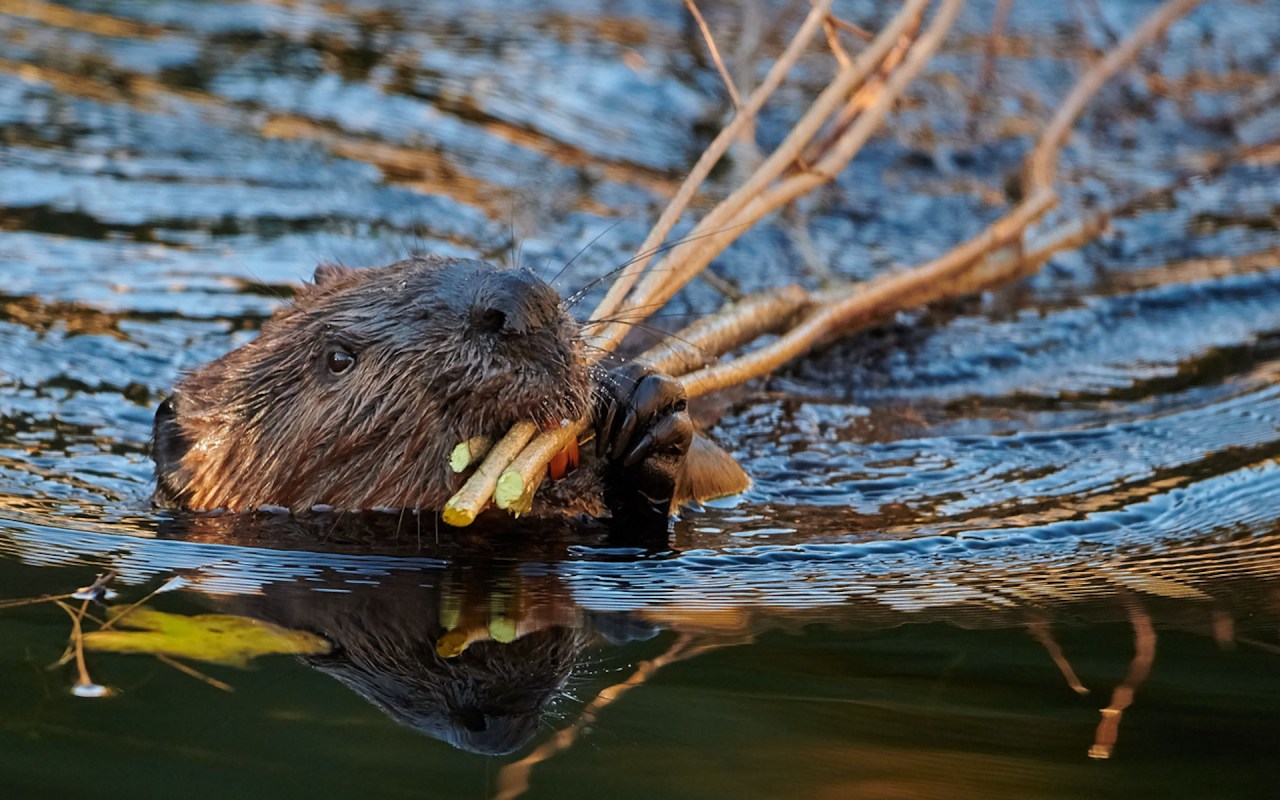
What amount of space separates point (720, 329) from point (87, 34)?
Result: 536cm

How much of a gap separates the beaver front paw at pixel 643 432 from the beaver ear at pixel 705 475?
0.20 m

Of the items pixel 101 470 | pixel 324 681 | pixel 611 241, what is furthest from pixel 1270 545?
pixel 611 241

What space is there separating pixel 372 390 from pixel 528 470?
375mm

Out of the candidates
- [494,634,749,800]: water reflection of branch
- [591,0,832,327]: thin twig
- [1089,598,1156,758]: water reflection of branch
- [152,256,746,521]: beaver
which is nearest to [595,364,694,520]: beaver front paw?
[152,256,746,521]: beaver

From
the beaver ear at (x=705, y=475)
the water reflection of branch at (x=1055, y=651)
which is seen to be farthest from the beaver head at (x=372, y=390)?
the water reflection of branch at (x=1055, y=651)

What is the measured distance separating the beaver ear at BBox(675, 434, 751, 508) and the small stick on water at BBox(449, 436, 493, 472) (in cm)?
53

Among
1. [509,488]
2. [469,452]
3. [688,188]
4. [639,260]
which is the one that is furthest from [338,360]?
[688,188]

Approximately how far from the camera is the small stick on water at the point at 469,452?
2832 mm

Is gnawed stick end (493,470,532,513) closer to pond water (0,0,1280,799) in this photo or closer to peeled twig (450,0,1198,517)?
peeled twig (450,0,1198,517)

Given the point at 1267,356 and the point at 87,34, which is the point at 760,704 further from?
the point at 87,34

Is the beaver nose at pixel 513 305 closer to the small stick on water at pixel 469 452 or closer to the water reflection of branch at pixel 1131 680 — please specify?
the small stick on water at pixel 469 452

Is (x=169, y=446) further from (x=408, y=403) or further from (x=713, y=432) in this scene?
(x=713, y=432)

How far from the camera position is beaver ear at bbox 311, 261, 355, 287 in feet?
11.0

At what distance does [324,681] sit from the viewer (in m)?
2.29
